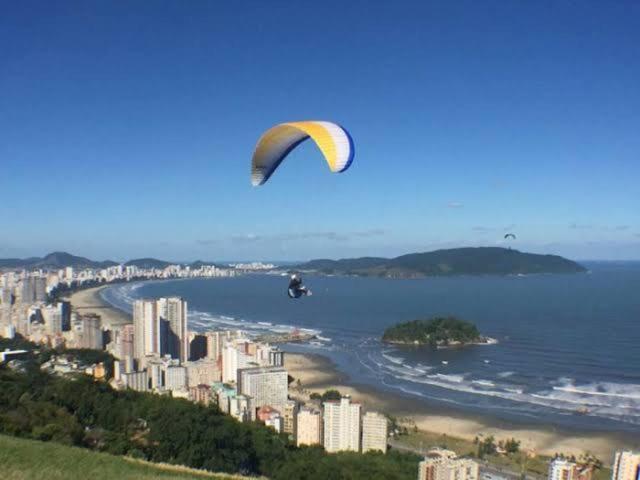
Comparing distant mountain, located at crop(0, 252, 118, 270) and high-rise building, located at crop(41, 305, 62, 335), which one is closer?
high-rise building, located at crop(41, 305, 62, 335)

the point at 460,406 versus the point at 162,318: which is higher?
the point at 162,318

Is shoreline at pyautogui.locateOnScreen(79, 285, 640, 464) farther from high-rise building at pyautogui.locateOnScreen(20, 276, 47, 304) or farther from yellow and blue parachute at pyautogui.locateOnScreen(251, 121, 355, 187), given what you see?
high-rise building at pyautogui.locateOnScreen(20, 276, 47, 304)

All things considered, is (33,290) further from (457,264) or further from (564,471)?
(457,264)

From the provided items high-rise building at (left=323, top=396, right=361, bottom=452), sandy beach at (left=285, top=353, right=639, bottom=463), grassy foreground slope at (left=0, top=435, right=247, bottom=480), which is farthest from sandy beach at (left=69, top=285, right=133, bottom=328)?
grassy foreground slope at (left=0, top=435, right=247, bottom=480)

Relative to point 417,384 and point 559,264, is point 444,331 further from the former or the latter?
point 559,264

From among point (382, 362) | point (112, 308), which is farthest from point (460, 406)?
point (112, 308)

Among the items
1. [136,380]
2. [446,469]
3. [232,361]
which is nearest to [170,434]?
[446,469]
